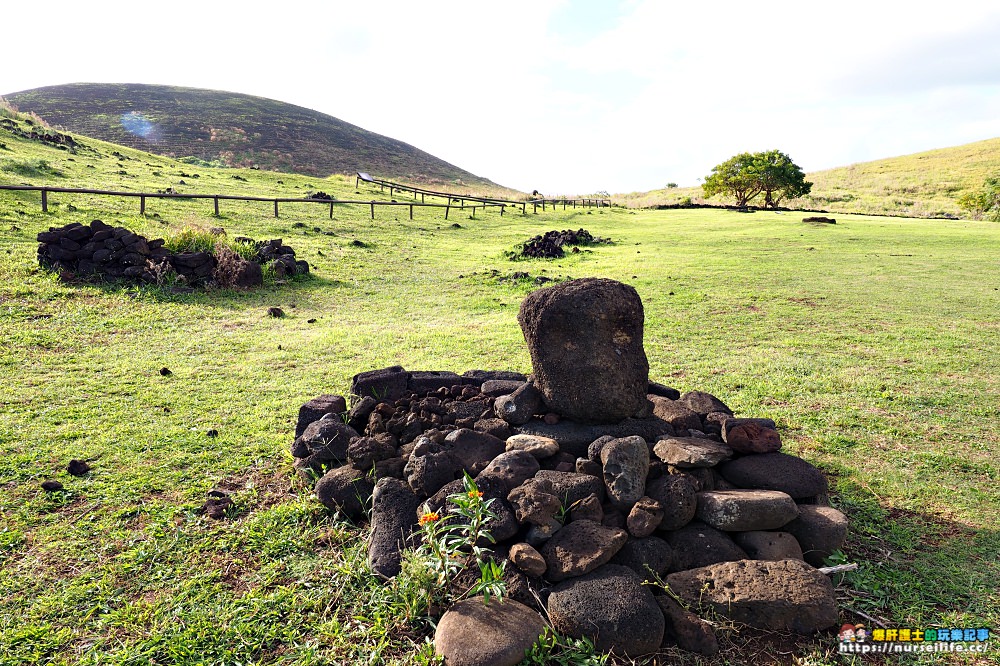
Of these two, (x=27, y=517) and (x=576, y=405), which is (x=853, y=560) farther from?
(x=27, y=517)

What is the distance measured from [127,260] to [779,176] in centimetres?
4697

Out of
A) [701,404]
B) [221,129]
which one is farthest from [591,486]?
[221,129]

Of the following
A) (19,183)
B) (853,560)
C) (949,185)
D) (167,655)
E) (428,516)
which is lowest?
(167,655)

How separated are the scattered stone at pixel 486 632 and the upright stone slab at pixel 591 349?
1.80 m

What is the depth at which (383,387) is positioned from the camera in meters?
5.71

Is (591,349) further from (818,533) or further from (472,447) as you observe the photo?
(818,533)

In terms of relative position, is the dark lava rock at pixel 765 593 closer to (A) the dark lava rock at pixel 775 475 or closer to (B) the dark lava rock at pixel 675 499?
(B) the dark lava rock at pixel 675 499

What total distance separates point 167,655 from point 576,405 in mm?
3033

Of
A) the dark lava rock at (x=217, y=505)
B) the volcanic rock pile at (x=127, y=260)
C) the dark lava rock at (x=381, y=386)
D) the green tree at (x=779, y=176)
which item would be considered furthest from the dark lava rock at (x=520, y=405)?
the green tree at (x=779, y=176)

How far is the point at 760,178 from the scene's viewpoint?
47375 millimetres

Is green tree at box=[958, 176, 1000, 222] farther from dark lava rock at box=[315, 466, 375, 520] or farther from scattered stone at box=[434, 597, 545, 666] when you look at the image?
scattered stone at box=[434, 597, 545, 666]

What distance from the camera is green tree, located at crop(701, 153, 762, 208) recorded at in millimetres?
47906

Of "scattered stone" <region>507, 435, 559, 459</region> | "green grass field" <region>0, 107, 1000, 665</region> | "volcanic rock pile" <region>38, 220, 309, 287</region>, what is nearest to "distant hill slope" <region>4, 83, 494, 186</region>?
"volcanic rock pile" <region>38, 220, 309, 287</region>

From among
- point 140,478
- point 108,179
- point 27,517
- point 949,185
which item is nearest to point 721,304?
point 140,478
